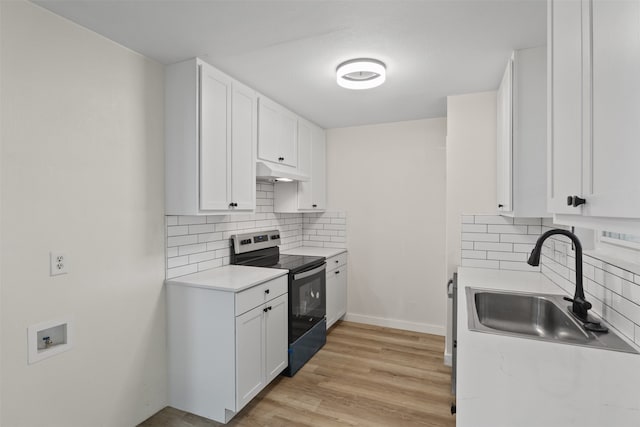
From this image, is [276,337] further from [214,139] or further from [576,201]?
[576,201]

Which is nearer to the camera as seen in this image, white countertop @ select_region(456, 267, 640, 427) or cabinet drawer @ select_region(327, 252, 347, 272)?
white countertop @ select_region(456, 267, 640, 427)

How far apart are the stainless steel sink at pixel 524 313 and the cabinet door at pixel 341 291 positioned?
1.91 metres

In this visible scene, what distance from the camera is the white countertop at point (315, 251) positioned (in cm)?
361

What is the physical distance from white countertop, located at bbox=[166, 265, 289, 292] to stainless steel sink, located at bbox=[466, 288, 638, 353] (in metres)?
1.34

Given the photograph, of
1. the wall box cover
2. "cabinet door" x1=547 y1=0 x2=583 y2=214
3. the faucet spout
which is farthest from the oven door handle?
"cabinet door" x1=547 y1=0 x2=583 y2=214

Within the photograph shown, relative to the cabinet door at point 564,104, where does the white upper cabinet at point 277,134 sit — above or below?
above

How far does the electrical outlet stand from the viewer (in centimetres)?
171

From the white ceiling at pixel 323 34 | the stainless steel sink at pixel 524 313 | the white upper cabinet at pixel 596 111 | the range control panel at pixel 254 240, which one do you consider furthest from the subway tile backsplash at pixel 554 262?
the range control panel at pixel 254 240

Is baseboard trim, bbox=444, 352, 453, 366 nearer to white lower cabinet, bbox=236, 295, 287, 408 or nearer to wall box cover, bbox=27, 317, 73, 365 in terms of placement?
white lower cabinet, bbox=236, 295, 287, 408

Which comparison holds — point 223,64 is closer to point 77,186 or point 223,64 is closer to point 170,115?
point 170,115

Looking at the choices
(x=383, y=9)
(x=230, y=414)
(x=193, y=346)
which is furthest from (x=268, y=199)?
(x=383, y=9)

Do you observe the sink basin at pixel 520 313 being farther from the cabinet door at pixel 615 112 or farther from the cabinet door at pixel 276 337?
the cabinet door at pixel 276 337

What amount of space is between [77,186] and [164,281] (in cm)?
84

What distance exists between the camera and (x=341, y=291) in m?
3.91
